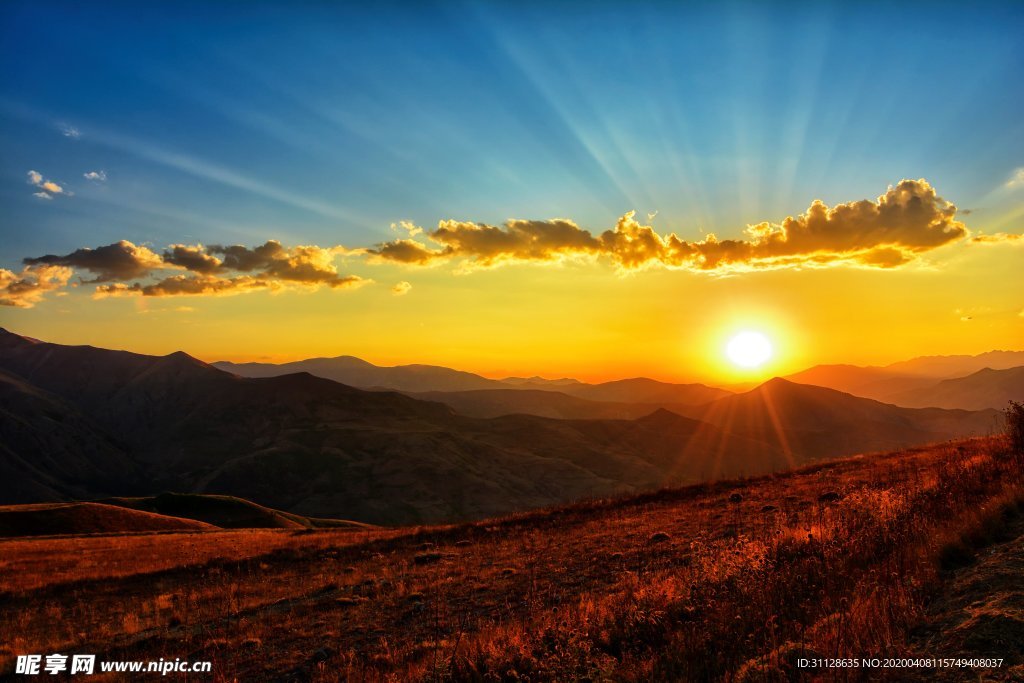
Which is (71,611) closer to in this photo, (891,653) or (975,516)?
(891,653)

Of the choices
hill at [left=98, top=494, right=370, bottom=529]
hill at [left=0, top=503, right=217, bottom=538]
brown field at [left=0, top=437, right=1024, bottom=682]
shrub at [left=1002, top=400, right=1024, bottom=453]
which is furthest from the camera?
hill at [left=98, top=494, right=370, bottom=529]

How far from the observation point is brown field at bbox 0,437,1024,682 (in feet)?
19.5

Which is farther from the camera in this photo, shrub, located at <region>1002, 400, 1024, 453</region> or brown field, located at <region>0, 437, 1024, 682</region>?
shrub, located at <region>1002, 400, 1024, 453</region>

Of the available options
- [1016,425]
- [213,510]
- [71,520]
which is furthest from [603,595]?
[213,510]

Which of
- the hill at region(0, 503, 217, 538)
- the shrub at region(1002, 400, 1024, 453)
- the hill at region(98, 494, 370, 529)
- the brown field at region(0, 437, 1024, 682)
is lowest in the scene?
the hill at region(98, 494, 370, 529)

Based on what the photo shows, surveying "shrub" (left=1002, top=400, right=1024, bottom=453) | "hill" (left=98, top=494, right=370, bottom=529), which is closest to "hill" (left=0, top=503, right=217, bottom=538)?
"hill" (left=98, top=494, right=370, bottom=529)

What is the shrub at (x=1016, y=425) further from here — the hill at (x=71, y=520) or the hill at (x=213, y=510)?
the hill at (x=213, y=510)

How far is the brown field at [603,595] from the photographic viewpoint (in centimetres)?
594

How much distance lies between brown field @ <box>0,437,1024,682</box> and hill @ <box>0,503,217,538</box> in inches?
1459

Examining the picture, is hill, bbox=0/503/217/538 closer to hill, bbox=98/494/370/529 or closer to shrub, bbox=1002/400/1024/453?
hill, bbox=98/494/370/529

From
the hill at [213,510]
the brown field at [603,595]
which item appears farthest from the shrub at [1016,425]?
the hill at [213,510]

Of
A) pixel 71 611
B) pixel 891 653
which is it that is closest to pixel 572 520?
pixel 71 611

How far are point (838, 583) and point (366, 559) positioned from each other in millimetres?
19201

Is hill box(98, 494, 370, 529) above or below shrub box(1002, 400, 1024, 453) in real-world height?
below
